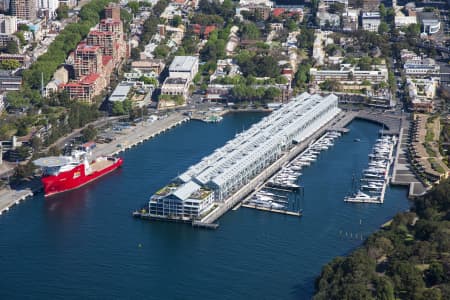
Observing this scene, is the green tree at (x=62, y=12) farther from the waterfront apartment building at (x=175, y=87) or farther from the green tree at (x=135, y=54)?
the waterfront apartment building at (x=175, y=87)

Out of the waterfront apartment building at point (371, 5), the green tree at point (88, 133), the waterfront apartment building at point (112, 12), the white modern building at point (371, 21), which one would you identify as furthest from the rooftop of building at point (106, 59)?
the waterfront apartment building at point (371, 5)

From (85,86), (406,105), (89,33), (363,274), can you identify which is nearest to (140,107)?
(85,86)

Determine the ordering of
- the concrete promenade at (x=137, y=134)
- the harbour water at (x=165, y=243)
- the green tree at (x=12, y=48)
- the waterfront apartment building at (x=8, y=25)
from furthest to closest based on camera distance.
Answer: the waterfront apartment building at (x=8, y=25) → the green tree at (x=12, y=48) → the concrete promenade at (x=137, y=134) → the harbour water at (x=165, y=243)

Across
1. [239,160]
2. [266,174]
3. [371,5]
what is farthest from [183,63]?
[371,5]

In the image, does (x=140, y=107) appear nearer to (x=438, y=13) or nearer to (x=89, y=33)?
(x=89, y=33)

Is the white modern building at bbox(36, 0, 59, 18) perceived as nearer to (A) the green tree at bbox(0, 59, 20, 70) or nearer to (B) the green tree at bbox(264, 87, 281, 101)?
(A) the green tree at bbox(0, 59, 20, 70)

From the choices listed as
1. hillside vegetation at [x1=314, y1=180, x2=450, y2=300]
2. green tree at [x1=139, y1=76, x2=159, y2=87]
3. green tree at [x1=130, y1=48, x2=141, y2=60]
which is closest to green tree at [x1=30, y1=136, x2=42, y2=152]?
green tree at [x1=139, y1=76, x2=159, y2=87]

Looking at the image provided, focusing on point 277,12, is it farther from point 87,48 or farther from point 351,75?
point 87,48

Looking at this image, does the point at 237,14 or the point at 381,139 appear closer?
the point at 381,139
